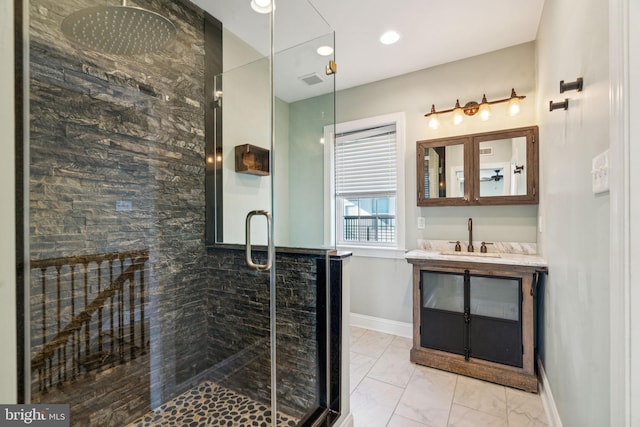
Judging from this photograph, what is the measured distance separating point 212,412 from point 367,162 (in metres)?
2.61

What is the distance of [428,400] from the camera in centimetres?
186

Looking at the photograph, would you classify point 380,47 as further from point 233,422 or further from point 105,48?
point 233,422

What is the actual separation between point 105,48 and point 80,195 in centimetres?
84

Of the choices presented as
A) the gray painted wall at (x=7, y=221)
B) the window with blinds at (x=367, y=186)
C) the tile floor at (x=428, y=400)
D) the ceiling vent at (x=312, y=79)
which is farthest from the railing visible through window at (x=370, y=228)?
the gray painted wall at (x=7, y=221)

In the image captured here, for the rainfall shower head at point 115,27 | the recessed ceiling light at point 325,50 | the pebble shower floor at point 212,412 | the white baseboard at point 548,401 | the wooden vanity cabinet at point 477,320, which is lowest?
the pebble shower floor at point 212,412

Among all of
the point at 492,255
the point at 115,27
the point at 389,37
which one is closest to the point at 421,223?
the point at 492,255

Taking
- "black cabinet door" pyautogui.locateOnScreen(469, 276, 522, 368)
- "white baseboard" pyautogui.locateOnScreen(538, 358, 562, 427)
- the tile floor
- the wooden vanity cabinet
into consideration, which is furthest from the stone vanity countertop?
the tile floor

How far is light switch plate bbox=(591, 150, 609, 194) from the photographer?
2.79ft

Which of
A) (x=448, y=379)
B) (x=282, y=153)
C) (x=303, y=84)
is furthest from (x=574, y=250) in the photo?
(x=303, y=84)

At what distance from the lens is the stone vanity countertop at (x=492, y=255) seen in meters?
2.02

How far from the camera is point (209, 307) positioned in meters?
2.15

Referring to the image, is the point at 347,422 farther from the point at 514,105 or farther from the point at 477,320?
the point at 514,105

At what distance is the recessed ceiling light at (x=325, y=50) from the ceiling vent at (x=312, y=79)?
0.19m

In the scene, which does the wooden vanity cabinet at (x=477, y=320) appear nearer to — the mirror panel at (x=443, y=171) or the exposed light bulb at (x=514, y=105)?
the mirror panel at (x=443, y=171)
